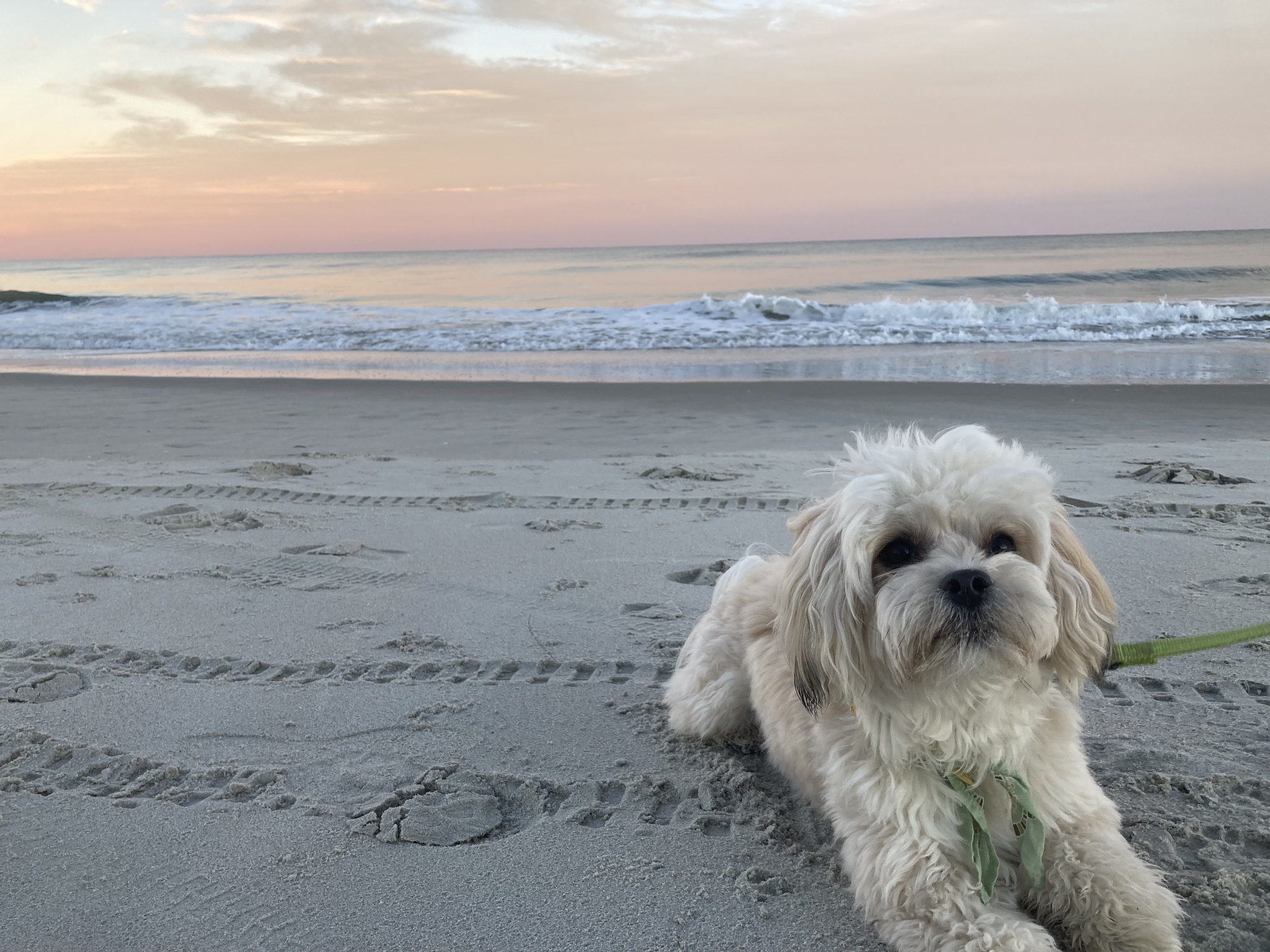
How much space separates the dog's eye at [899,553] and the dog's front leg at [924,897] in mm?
642

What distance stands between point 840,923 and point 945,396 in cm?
915

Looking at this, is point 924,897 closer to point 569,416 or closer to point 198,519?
point 198,519

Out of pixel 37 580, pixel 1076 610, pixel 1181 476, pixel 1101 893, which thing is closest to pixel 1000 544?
pixel 1076 610

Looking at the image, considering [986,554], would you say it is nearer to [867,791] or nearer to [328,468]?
[867,791]

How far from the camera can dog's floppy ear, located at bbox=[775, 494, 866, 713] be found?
2.35 meters

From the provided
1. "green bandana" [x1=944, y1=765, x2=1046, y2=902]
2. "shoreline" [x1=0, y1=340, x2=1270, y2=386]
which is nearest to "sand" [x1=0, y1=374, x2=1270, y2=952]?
"green bandana" [x1=944, y1=765, x2=1046, y2=902]

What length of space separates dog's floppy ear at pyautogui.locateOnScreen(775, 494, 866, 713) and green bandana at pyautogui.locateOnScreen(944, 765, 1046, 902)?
0.39 meters

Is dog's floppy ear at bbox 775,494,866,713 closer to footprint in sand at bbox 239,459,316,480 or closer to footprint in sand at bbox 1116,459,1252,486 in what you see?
footprint in sand at bbox 1116,459,1252,486

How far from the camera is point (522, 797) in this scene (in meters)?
3.00

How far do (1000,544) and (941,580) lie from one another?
0.95 ft

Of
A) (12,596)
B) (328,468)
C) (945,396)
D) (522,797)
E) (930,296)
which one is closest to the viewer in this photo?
(522,797)

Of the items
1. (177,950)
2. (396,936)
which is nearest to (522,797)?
(396,936)

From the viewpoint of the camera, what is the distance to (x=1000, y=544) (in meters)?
2.36

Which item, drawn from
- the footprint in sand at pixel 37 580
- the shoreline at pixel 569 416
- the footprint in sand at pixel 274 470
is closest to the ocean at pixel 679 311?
the shoreline at pixel 569 416
